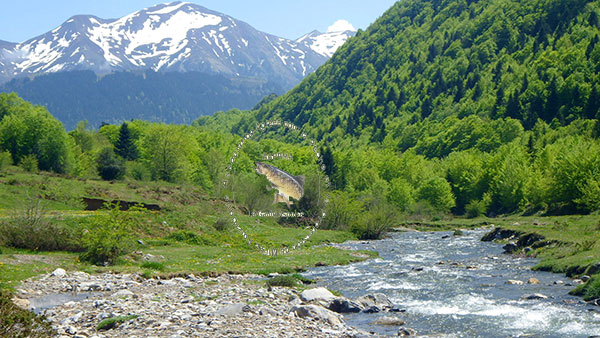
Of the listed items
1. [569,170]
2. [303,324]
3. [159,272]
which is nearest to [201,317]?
[303,324]

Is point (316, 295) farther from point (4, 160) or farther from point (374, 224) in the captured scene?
point (4, 160)

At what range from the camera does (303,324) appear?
2256 centimetres

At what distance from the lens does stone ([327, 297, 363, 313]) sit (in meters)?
27.1

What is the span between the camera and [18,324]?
15891 mm

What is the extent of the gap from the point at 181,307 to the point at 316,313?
5.85 meters

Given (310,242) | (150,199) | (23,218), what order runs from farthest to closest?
(150,199)
(310,242)
(23,218)

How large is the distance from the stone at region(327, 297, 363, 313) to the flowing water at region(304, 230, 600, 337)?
632 millimetres

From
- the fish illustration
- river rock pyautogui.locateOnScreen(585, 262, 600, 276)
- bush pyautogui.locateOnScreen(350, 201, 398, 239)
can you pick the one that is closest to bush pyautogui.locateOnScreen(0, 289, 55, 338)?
the fish illustration

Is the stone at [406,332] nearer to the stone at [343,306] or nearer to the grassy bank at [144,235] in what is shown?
the stone at [343,306]

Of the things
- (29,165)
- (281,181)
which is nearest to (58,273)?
(281,181)

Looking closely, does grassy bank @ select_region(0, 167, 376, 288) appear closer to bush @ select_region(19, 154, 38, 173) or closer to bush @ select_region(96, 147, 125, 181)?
bush @ select_region(19, 154, 38, 173)

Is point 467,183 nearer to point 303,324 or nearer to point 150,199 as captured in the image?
point 150,199

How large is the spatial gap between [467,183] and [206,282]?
109622 millimetres

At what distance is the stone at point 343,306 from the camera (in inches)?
1069
